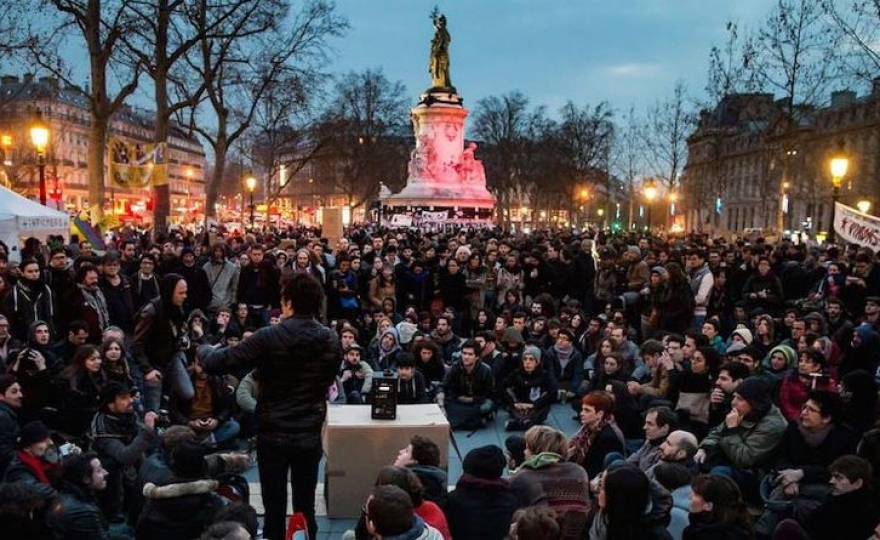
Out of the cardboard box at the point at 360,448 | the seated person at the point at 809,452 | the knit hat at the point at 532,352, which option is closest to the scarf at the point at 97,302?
the cardboard box at the point at 360,448

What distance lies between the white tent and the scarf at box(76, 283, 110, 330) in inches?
228

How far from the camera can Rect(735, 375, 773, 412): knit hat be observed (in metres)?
6.31

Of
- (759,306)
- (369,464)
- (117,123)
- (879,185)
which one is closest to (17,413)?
(369,464)

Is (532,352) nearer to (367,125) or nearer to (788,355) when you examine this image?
(788,355)

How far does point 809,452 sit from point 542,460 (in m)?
2.46

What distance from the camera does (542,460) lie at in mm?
5000

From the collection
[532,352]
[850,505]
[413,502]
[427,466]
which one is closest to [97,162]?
[532,352]

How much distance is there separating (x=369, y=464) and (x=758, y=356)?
4331 millimetres

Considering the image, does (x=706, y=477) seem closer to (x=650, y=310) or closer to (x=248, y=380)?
(x=248, y=380)

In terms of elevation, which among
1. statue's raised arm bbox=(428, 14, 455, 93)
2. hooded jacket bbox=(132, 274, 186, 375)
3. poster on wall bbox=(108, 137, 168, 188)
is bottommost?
hooded jacket bbox=(132, 274, 186, 375)

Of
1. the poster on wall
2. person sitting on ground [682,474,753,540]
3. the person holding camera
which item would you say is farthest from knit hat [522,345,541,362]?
the poster on wall

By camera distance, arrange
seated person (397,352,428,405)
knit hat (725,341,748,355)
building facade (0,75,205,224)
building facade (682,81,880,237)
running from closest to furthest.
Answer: knit hat (725,341,748,355), seated person (397,352,428,405), building facade (682,81,880,237), building facade (0,75,205,224)

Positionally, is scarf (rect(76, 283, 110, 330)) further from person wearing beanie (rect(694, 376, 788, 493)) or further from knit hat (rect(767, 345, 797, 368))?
knit hat (rect(767, 345, 797, 368))

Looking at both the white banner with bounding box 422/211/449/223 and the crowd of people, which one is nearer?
the crowd of people
